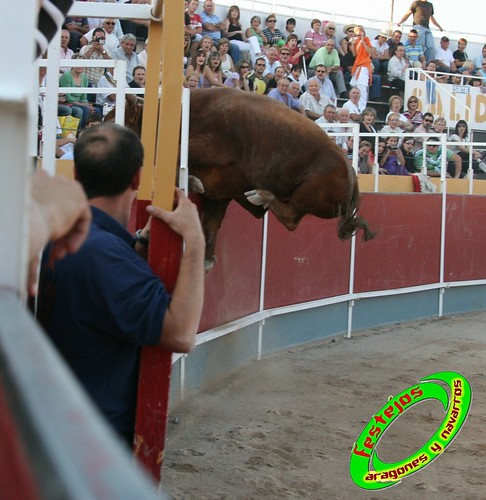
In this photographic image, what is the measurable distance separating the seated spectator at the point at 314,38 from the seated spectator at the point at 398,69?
4.83 feet

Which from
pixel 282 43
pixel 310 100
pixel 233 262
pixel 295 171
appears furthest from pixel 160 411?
pixel 282 43

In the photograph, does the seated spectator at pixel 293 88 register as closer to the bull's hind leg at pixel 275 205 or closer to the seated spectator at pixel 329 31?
the seated spectator at pixel 329 31

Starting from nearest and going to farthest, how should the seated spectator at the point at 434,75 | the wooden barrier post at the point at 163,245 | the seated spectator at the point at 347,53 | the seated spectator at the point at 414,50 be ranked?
the wooden barrier post at the point at 163,245, the seated spectator at the point at 347,53, the seated spectator at the point at 434,75, the seated spectator at the point at 414,50

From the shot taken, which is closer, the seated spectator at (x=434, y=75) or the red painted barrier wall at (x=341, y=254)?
the red painted barrier wall at (x=341, y=254)

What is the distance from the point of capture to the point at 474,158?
580 inches

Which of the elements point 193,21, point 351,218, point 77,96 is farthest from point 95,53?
point 351,218

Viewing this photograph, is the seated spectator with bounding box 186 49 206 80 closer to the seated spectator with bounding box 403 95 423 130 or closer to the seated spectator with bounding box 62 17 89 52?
the seated spectator with bounding box 62 17 89 52

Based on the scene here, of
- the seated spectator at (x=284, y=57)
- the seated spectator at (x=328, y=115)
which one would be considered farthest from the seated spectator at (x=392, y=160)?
the seated spectator at (x=284, y=57)

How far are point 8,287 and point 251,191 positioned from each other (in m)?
4.06

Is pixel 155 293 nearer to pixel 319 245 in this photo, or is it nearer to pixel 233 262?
pixel 233 262

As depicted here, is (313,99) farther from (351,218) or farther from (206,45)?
(351,218)

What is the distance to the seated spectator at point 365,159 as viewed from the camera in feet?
36.6

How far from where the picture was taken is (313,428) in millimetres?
5074

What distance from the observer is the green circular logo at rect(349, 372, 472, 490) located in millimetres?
4086
